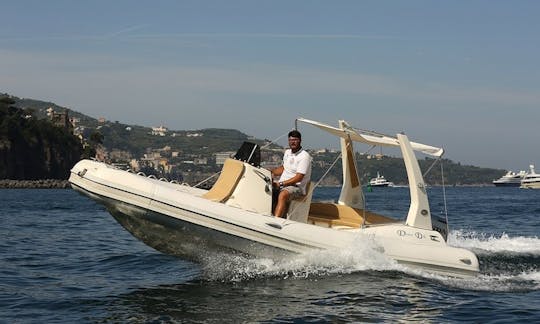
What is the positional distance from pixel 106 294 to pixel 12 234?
11.5 meters

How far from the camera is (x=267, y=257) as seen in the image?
13.2 m

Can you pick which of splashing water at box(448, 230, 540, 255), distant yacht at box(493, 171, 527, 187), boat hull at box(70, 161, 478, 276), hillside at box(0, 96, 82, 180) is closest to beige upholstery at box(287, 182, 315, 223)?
boat hull at box(70, 161, 478, 276)

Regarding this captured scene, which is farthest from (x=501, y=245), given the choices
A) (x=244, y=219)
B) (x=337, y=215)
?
(x=244, y=219)

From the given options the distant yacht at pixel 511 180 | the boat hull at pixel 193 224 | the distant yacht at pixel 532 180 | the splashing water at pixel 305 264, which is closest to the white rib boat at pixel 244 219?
the boat hull at pixel 193 224

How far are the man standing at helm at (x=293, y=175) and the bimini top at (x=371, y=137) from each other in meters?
0.98

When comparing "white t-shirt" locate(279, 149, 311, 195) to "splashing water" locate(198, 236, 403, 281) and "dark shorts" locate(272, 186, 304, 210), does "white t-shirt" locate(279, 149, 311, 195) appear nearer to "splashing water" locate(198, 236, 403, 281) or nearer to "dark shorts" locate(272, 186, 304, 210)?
"dark shorts" locate(272, 186, 304, 210)

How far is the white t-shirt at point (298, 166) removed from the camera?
1347 cm

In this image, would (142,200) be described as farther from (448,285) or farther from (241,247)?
(448,285)

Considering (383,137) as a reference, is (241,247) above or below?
below

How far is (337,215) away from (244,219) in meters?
3.10

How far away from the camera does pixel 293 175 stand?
44.6 feet

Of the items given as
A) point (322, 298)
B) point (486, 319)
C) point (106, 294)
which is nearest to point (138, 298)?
point (106, 294)

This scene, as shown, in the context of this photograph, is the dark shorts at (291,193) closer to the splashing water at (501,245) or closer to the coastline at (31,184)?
the splashing water at (501,245)

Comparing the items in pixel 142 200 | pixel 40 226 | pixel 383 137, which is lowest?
pixel 40 226
